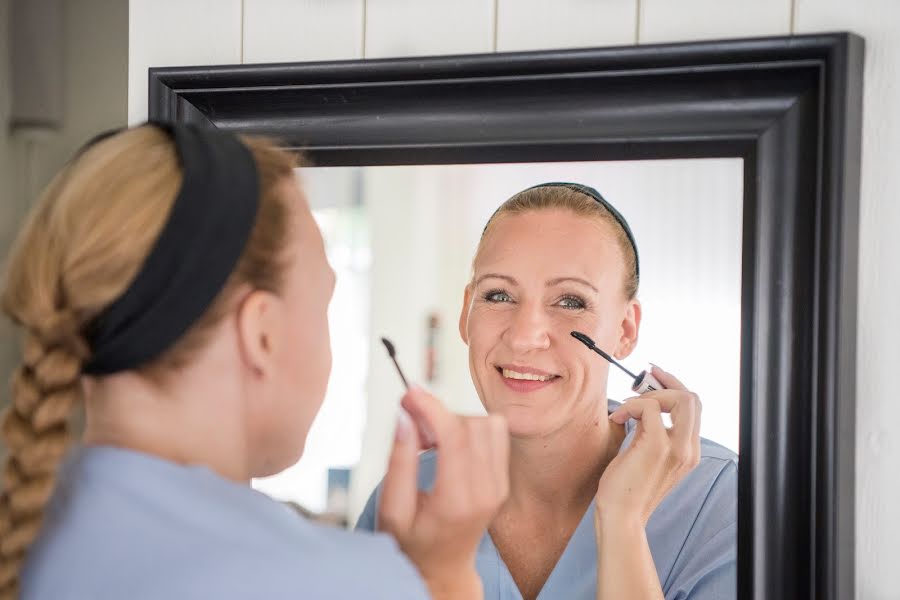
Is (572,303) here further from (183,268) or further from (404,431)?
(183,268)

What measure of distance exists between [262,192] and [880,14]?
1.58 feet

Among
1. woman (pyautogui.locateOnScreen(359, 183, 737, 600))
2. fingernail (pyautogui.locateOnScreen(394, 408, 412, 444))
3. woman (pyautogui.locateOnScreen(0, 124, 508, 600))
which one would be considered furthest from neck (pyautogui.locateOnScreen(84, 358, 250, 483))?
woman (pyautogui.locateOnScreen(359, 183, 737, 600))

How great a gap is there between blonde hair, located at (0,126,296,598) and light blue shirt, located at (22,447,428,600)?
0.04 meters

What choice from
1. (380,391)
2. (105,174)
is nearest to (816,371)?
(380,391)

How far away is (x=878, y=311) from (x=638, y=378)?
0.61ft

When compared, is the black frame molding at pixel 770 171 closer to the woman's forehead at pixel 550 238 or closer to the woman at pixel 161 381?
the woman's forehead at pixel 550 238

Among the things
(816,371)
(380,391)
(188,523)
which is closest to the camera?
(188,523)

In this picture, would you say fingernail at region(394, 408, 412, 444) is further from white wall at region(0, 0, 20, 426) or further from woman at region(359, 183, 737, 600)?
white wall at region(0, 0, 20, 426)

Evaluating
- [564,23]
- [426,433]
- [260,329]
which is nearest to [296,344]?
[260,329]

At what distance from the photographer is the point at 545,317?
2.60 feet

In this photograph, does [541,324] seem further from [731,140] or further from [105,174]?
[105,174]

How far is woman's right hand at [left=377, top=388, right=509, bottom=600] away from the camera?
71cm

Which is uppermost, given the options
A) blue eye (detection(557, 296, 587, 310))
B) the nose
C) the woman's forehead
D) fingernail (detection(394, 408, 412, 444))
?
the woman's forehead

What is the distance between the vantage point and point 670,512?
771 mm
